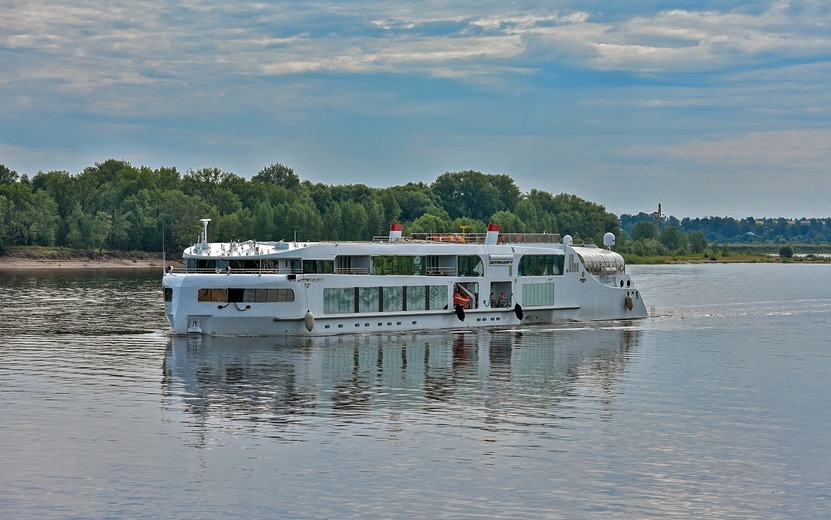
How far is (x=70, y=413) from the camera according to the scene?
147 ft

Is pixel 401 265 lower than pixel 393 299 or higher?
higher

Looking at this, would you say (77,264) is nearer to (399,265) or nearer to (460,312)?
(399,265)

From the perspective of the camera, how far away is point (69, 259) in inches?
7687

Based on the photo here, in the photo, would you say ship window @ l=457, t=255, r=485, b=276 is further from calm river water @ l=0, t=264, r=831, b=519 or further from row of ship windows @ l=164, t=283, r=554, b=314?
calm river water @ l=0, t=264, r=831, b=519

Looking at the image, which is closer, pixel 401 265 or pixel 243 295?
pixel 243 295

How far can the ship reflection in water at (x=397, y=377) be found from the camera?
46.2 meters

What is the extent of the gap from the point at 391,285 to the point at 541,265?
526 inches

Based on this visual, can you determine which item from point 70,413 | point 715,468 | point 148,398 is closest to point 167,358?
point 148,398

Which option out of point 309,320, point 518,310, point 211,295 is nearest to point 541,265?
point 518,310

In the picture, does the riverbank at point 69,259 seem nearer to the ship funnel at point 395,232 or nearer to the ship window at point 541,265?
the ship funnel at point 395,232

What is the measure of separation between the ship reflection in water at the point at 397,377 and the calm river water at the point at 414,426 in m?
0.18

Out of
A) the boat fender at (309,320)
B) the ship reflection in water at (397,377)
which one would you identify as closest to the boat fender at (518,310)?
the ship reflection in water at (397,377)

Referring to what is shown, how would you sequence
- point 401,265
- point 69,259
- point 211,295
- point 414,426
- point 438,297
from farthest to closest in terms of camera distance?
point 69,259 → point 438,297 → point 401,265 → point 211,295 → point 414,426

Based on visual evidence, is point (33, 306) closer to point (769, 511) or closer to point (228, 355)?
point (228, 355)
